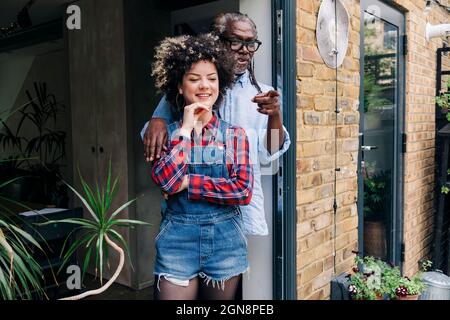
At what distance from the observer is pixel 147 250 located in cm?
356

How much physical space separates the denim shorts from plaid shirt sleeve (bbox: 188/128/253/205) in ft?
0.25

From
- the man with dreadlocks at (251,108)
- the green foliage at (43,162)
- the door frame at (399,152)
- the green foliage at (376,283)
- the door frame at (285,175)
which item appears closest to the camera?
the man with dreadlocks at (251,108)

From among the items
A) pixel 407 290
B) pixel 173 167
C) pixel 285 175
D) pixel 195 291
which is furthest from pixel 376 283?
pixel 173 167

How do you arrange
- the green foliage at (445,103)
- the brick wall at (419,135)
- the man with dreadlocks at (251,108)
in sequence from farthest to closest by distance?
the green foliage at (445,103) < the brick wall at (419,135) < the man with dreadlocks at (251,108)

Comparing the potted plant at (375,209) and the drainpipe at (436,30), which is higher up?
the drainpipe at (436,30)

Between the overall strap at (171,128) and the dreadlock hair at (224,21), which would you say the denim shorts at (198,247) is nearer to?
the overall strap at (171,128)

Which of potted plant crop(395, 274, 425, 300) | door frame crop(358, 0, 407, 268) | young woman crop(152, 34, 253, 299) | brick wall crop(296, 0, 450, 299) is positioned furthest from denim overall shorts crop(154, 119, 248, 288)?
door frame crop(358, 0, 407, 268)

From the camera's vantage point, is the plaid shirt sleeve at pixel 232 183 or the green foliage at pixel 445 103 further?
the green foliage at pixel 445 103

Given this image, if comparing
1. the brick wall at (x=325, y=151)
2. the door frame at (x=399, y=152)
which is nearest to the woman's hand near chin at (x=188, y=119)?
the brick wall at (x=325, y=151)

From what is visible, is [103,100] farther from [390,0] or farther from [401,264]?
[401,264]

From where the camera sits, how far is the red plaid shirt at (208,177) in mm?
1716

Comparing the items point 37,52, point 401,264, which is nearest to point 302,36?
point 401,264

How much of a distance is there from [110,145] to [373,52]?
2.18 metres

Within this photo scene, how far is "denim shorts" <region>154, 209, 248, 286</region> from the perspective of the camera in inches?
67.7
